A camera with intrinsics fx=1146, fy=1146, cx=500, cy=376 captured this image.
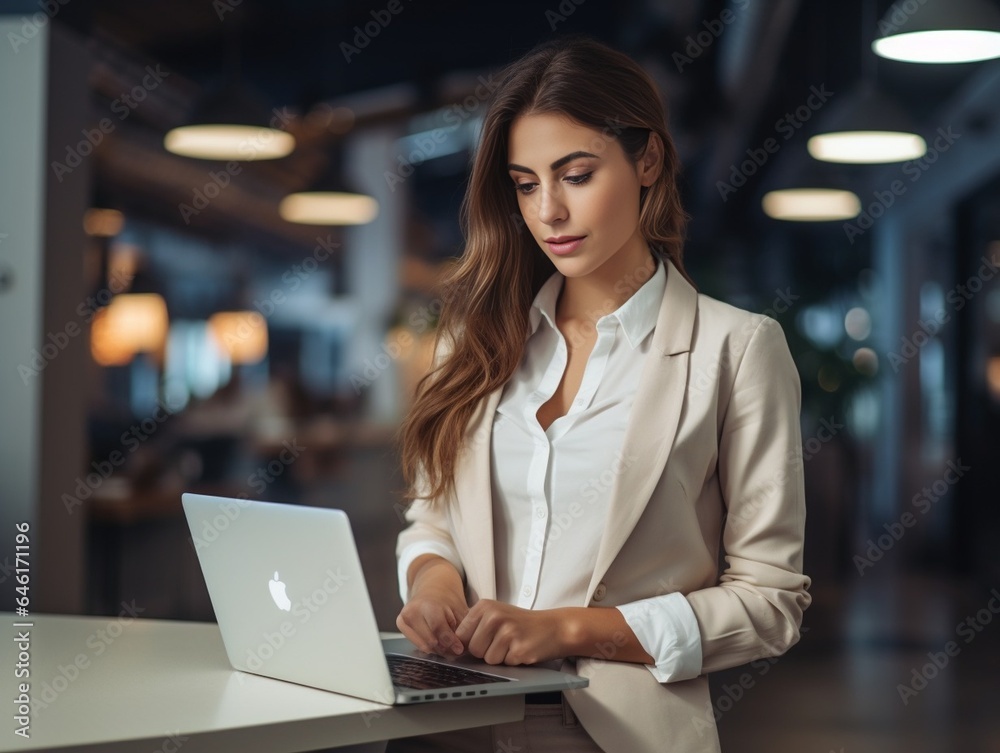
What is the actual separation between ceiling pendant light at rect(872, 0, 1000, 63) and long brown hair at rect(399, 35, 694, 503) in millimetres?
2234

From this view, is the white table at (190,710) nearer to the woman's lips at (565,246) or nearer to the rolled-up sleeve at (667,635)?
the rolled-up sleeve at (667,635)

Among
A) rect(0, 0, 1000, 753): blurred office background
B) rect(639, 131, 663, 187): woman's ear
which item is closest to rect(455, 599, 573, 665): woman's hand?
rect(639, 131, 663, 187): woman's ear

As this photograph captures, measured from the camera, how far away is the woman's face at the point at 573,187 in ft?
5.76

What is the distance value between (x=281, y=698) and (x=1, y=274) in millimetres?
4205

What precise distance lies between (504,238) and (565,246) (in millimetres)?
229

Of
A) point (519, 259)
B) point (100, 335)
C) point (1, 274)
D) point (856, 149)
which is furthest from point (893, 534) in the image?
point (519, 259)

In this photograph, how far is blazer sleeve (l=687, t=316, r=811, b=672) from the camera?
166 cm

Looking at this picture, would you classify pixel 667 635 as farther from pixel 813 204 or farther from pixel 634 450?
pixel 813 204

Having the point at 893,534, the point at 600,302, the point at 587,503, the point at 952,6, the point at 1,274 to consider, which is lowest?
the point at 893,534

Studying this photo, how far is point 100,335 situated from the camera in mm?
11266

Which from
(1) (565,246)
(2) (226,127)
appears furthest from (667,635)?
(2) (226,127)

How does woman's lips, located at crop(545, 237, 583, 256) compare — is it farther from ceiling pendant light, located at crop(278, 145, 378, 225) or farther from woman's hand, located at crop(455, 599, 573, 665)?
ceiling pendant light, located at crop(278, 145, 378, 225)

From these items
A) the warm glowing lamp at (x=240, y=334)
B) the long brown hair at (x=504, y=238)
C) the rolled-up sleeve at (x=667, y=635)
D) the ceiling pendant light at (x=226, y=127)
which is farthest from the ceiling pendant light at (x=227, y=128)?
the warm glowing lamp at (x=240, y=334)

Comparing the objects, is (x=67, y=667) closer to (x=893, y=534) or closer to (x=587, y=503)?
(x=587, y=503)
